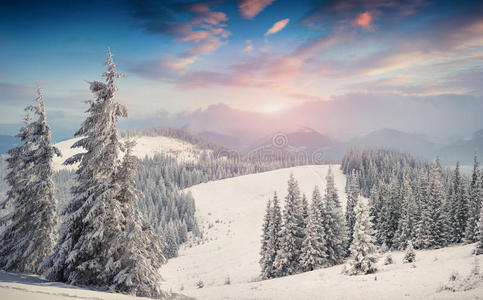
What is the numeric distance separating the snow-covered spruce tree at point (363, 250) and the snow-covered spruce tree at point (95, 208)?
75.2ft

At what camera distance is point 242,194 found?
135750 mm

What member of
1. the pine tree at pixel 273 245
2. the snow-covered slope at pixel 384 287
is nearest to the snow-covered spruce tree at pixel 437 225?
the snow-covered slope at pixel 384 287

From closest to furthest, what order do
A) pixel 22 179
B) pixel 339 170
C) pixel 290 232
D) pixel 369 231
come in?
pixel 22 179 → pixel 369 231 → pixel 290 232 → pixel 339 170

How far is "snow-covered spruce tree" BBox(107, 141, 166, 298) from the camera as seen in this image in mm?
12539

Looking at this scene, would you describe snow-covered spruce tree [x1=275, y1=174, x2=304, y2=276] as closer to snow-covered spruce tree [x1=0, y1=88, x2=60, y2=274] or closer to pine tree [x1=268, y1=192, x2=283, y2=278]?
pine tree [x1=268, y1=192, x2=283, y2=278]

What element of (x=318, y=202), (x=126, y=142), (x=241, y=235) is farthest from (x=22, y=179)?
(x=241, y=235)

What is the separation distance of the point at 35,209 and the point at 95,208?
9.78m

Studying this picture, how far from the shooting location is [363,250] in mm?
26234

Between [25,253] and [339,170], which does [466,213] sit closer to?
[25,253]

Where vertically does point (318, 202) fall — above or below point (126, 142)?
below

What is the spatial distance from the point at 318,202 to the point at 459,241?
70.7ft

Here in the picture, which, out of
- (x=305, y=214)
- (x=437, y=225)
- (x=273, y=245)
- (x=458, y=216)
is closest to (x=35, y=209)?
(x=273, y=245)

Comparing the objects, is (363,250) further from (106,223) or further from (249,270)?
(249,270)

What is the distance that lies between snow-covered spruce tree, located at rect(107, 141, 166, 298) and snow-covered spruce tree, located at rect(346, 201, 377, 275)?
66.7 feet
